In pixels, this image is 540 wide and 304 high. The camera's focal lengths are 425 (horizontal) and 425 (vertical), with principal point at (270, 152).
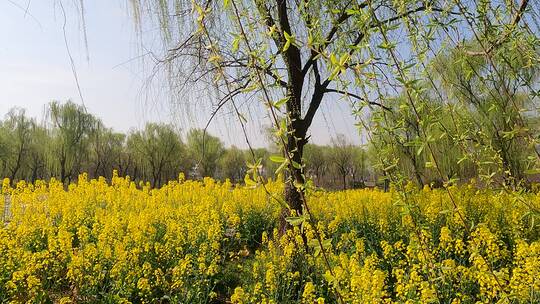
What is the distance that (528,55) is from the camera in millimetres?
1259

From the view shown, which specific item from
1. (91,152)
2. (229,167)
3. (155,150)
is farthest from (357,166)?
(91,152)

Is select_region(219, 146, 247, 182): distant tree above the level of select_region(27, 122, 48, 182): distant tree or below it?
below

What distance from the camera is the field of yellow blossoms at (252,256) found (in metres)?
2.98

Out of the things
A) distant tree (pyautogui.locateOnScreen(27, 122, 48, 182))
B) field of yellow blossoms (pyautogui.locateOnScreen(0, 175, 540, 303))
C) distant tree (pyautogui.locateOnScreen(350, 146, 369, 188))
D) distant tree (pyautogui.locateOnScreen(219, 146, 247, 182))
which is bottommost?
field of yellow blossoms (pyautogui.locateOnScreen(0, 175, 540, 303))

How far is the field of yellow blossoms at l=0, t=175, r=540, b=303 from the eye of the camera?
2982 millimetres

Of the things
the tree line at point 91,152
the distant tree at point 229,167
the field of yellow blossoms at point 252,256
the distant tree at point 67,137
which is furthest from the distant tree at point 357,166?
the distant tree at point 67,137

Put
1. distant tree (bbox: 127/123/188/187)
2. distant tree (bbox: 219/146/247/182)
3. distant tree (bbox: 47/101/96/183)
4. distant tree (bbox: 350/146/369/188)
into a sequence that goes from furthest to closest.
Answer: distant tree (bbox: 219/146/247/182) < distant tree (bbox: 127/123/188/187) < distant tree (bbox: 47/101/96/183) < distant tree (bbox: 350/146/369/188)

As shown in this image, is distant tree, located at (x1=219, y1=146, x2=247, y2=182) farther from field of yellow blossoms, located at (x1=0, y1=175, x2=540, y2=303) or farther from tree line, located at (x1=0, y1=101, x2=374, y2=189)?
field of yellow blossoms, located at (x1=0, y1=175, x2=540, y2=303)

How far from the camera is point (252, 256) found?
18.0 ft

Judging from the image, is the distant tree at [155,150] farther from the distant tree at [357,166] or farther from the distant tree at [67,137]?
the distant tree at [357,166]

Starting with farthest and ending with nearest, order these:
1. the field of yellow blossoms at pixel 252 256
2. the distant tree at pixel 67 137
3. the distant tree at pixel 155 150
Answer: the distant tree at pixel 155 150
the distant tree at pixel 67 137
the field of yellow blossoms at pixel 252 256

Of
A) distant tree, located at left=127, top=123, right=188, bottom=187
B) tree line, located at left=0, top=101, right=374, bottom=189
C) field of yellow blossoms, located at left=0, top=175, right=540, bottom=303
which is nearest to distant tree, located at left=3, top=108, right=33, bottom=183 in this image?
tree line, located at left=0, top=101, right=374, bottom=189

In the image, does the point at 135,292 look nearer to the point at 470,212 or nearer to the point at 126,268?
the point at 126,268

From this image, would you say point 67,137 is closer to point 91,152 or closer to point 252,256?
point 91,152
